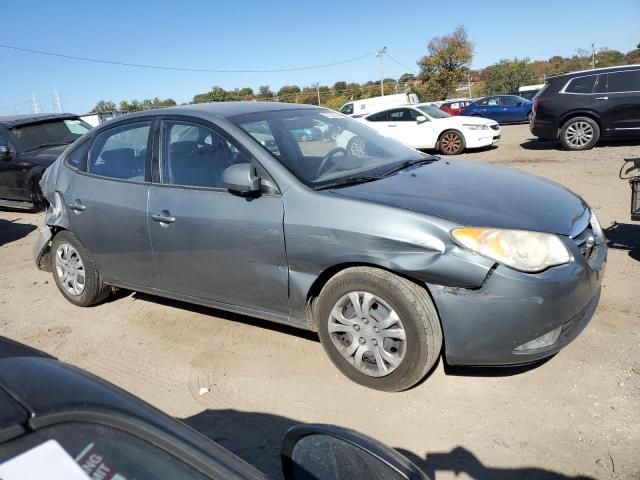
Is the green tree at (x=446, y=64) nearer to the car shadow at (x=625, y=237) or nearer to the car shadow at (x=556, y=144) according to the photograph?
the car shadow at (x=556, y=144)

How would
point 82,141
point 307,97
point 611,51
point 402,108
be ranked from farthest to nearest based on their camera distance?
point 611,51 < point 307,97 < point 402,108 < point 82,141

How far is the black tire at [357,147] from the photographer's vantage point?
3.98 meters

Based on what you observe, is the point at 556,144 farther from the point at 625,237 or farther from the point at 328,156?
the point at 328,156

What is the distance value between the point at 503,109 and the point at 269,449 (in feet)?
75.3

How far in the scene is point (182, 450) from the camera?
3.71ft

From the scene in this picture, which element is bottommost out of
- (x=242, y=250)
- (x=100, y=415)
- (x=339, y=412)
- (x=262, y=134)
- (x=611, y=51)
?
(x=339, y=412)

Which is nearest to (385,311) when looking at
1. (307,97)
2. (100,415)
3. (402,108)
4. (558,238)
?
(558,238)

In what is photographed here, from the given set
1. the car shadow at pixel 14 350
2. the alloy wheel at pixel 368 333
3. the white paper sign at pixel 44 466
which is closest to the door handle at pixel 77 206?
the alloy wheel at pixel 368 333

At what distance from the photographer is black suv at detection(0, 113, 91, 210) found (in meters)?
9.36

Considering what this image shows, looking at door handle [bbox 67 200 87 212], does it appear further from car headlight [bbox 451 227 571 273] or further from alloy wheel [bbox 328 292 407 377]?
car headlight [bbox 451 227 571 273]

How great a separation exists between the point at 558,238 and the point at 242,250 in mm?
1900

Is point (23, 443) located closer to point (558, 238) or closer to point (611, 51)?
point (558, 238)

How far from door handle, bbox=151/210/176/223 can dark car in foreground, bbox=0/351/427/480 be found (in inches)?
95.8

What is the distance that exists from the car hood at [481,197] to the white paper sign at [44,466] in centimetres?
228
